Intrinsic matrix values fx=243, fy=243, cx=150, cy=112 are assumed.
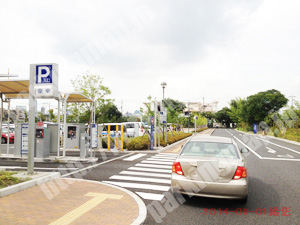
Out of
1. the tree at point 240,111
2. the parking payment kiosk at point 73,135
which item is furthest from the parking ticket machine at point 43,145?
the tree at point 240,111

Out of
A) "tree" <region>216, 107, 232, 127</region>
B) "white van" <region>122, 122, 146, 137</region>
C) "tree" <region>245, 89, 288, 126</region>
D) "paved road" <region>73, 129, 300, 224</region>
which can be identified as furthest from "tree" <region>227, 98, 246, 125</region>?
"paved road" <region>73, 129, 300, 224</region>

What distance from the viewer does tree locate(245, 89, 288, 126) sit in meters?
54.5

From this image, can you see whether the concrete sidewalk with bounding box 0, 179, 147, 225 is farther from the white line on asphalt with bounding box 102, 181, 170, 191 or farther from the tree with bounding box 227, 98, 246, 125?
the tree with bounding box 227, 98, 246, 125

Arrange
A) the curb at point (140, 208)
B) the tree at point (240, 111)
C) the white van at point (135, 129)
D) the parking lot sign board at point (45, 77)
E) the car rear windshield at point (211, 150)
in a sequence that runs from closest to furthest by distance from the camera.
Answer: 1. the curb at point (140, 208)
2. the car rear windshield at point (211, 150)
3. the parking lot sign board at point (45, 77)
4. the white van at point (135, 129)
5. the tree at point (240, 111)

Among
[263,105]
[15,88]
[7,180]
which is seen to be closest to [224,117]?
[263,105]

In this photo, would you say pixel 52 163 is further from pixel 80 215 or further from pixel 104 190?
pixel 80 215

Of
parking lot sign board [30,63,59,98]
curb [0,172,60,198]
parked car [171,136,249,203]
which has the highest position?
parking lot sign board [30,63,59,98]

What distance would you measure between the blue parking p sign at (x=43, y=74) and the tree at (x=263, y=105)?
53786 millimetres

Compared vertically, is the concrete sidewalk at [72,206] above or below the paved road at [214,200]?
above

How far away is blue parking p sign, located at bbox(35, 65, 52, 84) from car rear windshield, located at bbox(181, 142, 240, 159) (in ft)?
16.5

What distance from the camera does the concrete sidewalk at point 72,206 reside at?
14.7 ft

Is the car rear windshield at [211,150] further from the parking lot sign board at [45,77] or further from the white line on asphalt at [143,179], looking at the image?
the parking lot sign board at [45,77]

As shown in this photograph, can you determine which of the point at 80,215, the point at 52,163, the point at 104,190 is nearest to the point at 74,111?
the point at 52,163

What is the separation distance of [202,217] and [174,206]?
80 centimetres
